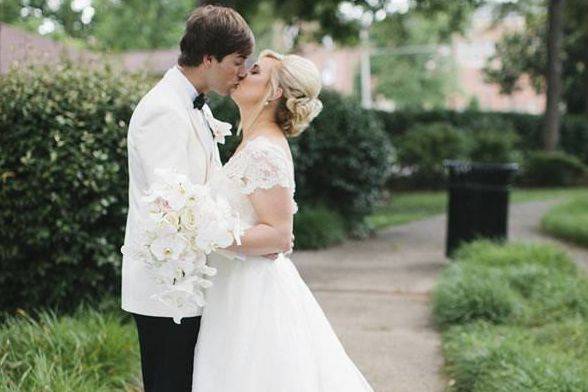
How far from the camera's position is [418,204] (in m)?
17.6

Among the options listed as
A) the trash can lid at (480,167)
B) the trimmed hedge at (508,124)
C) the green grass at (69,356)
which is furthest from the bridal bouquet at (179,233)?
the trimmed hedge at (508,124)

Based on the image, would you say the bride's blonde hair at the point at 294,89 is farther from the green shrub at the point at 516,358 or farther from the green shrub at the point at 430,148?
the green shrub at the point at 430,148

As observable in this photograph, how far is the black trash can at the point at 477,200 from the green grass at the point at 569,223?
266 cm

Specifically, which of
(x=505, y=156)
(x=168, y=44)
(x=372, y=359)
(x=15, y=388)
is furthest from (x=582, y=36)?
(x=15, y=388)

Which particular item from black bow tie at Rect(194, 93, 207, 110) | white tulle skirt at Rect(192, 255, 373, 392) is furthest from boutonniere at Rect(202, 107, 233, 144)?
white tulle skirt at Rect(192, 255, 373, 392)

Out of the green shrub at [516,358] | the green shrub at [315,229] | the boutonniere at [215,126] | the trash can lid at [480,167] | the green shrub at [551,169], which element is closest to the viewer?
the boutonniere at [215,126]

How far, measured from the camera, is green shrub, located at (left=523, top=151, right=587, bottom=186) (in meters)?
23.8

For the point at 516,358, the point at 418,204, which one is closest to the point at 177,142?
the point at 516,358

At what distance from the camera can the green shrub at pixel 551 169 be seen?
23.8 meters

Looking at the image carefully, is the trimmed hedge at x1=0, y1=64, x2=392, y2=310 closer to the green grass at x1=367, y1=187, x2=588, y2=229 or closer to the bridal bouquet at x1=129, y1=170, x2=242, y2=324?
the bridal bouquet at x1=129, y1=170, x2=242, y2=324

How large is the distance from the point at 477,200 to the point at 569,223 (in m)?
3.62

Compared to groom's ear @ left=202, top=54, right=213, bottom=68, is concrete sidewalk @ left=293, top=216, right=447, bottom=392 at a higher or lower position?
lower

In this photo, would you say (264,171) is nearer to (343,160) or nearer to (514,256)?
(514,256)

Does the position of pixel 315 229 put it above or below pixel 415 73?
below
